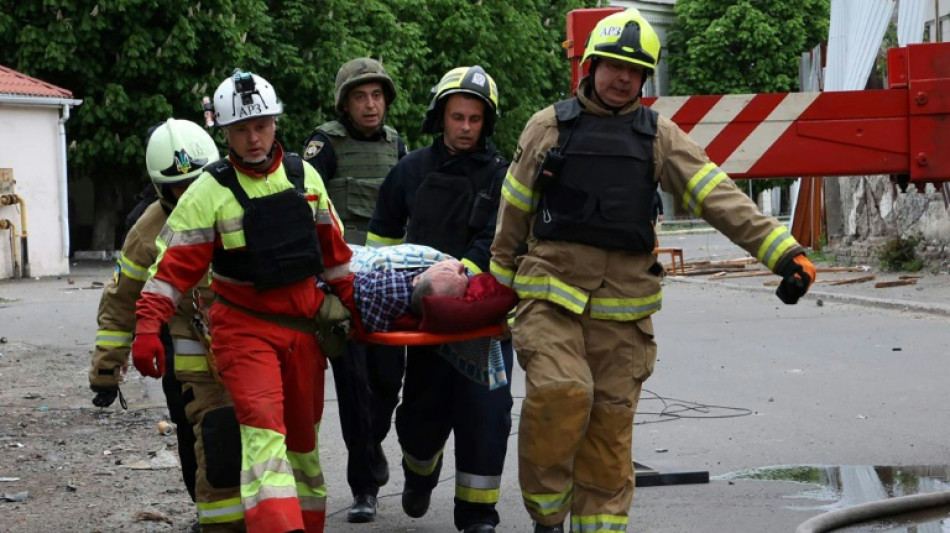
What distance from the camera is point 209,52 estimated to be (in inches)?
1328

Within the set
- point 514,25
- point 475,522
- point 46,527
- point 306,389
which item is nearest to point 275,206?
point 306,389

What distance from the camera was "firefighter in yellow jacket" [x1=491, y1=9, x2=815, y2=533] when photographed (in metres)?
5.43

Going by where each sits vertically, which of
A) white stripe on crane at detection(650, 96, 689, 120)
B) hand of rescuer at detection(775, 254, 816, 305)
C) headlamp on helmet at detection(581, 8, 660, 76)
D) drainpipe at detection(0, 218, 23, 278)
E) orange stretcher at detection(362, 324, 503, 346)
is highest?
headlamp on helmet at detection(581, 8, 660, 76)

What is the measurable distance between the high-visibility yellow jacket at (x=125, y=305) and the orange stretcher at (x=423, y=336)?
84cm

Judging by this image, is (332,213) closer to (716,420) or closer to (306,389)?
(306,389)

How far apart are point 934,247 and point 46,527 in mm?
15652

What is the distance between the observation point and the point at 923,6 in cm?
1931

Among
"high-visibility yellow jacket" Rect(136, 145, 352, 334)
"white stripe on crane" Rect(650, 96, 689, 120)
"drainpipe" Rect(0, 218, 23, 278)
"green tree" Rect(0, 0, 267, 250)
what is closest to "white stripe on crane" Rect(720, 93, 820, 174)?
"white stripe on crane" Rect(650, 96, 689, 120)

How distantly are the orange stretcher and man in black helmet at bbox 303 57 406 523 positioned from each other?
927 millimetres

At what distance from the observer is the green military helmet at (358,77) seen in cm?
720

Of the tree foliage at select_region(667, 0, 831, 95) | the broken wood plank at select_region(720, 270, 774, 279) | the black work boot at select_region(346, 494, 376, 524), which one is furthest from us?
the tree foliage at select_region(667, 0, 831, 95)

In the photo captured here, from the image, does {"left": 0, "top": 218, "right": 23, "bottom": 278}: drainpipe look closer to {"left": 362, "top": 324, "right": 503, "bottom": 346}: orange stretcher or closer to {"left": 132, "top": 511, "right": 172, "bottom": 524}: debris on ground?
{"left": 132, "top": 511, "right": 172, "bottom": 524}: debris on ground

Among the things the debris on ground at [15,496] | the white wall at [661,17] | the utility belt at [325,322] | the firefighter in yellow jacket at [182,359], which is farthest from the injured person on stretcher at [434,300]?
the white wall at [661,17]

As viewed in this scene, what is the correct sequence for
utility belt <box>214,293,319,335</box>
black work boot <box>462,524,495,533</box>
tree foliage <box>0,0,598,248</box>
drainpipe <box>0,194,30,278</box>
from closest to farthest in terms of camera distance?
utility belt <box>214,293,319,335</box>, black work boot <box>462,524,495,533</box>, drainpipe <box>0,194,30,278</box>, tree foliage <box>0,0,598,248</box>
